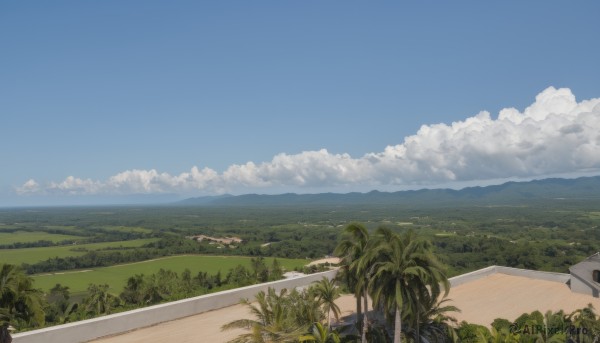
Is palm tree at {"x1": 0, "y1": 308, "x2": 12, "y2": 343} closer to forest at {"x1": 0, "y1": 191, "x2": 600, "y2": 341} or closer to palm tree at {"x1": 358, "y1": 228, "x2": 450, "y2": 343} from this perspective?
forest at {"x1": 0, "y1": 191, "x2": 600, "y2": 341}

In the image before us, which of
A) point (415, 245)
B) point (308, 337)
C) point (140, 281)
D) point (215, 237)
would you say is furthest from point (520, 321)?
point (215, 237)

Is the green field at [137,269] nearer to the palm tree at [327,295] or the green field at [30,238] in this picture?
the palm tree at [327,295]

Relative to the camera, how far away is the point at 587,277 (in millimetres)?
26766

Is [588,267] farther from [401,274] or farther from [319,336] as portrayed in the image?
[319,336]

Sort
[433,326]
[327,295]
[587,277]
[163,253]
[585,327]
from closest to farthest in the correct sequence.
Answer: [433,326], [327,295], [585,327], [587,277], [163,253]

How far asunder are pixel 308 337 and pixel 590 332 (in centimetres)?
1312

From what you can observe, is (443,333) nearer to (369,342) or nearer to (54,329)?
(369,342)

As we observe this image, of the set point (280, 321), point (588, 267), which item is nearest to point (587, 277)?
point (588, 267)

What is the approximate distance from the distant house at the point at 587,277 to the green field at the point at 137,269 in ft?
167

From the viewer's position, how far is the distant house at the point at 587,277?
1044 inches

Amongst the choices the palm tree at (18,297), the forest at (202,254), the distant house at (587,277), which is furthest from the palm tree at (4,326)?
the distant house at (587,277)

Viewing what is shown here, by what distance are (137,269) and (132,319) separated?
2729 inches

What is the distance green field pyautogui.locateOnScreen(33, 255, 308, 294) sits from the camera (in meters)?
67.7

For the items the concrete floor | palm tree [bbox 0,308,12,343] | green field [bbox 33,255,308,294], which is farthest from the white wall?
green field [bbox 33,255,308,294]
